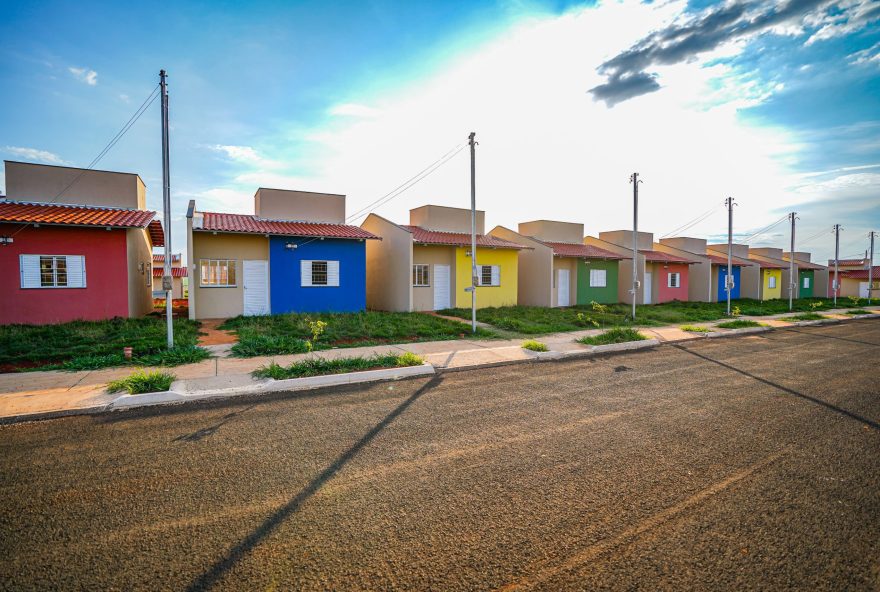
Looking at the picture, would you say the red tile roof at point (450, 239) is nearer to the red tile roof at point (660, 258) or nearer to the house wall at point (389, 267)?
the house wall at point (389, 267)

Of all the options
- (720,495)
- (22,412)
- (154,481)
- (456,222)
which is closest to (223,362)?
(22,412)

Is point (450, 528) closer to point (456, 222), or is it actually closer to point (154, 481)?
point (154, 481)

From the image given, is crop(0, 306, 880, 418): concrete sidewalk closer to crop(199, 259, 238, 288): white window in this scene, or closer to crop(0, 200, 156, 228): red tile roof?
crop(0, 200, 156, 228): red tile roof

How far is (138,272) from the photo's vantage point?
17391 millimetres

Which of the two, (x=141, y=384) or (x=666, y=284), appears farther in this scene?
(x=666, y=284)

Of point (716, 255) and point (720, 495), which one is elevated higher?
point (716, 255)

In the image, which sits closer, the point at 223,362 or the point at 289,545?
the point at 289,545

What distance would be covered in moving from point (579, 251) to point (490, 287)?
756 cm

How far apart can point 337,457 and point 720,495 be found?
3881mm

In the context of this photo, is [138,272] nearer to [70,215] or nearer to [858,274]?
[70,215]

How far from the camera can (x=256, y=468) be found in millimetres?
4590

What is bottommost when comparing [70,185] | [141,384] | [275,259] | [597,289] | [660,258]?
[141,384]

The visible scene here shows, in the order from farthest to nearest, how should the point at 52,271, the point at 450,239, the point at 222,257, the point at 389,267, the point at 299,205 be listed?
the point at 450,239
the point at 389,267
the point at 299,205
the point at 222,257
the point at 52,271

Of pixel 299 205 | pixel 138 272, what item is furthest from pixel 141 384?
pixel 299 205
